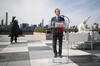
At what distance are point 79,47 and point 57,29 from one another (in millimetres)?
3246

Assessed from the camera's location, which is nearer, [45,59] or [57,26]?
[57,26]

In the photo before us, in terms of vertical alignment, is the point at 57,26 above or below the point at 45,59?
above

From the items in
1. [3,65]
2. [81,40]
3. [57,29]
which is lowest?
[3,65]

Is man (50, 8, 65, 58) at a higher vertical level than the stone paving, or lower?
higher

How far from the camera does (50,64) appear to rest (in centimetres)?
349

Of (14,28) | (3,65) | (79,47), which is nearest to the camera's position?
(3,65)

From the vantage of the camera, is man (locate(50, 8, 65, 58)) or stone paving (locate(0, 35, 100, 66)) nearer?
stone paving (locate(0, 35, 100, 66))

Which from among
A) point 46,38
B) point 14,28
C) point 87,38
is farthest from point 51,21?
point 46,38

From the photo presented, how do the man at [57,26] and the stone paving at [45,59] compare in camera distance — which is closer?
the stone paving at [45,59]

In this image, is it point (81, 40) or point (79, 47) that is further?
point (79, 47)

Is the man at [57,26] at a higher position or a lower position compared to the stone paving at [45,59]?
higher

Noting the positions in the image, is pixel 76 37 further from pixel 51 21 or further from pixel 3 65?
pixel 3 65

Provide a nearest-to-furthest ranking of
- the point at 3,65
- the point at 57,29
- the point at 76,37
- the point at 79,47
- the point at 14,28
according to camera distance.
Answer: the point at 3,65, the point at 57,29, the point at 76,37, the point at 79,47, the point at 14,28

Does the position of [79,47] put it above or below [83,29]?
below
